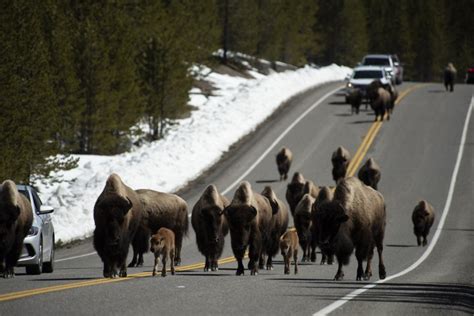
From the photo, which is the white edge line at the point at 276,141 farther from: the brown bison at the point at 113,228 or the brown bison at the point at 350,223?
the brown bison at the point at 113,228

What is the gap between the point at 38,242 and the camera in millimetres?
20109

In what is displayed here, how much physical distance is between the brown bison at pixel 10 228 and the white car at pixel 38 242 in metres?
0.83

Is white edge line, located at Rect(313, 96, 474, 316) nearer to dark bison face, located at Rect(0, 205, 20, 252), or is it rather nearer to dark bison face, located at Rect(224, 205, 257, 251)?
dark bison face, located at Rect(224, 205, 257, 251)

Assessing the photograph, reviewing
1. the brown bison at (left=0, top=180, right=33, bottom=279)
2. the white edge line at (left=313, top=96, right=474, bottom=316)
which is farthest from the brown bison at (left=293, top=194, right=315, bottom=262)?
the brown bison at (left=0, top=180, right=33, bottom=279)

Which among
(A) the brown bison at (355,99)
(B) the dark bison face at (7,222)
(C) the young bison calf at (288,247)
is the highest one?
(B) the dark bison face at (7,222)

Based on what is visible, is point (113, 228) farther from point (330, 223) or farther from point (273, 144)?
point (273, 144)

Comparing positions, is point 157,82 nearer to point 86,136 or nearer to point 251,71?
point 86,136

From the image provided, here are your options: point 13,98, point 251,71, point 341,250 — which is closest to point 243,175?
point 13,98

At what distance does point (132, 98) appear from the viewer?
6266 centimetres

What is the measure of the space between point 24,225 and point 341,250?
5.25 metres

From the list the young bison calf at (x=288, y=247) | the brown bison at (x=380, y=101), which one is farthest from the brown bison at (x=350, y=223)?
the brown bison at (x=380, y=101)

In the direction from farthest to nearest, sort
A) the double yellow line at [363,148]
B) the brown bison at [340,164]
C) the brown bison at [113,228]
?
1. the double yellow line at [363,148]
2. the brown bison at [340,164]
3. the brown bison at [113,228]

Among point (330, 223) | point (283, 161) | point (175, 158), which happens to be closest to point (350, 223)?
point (330, 223)

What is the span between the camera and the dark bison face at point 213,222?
69.4 feet
